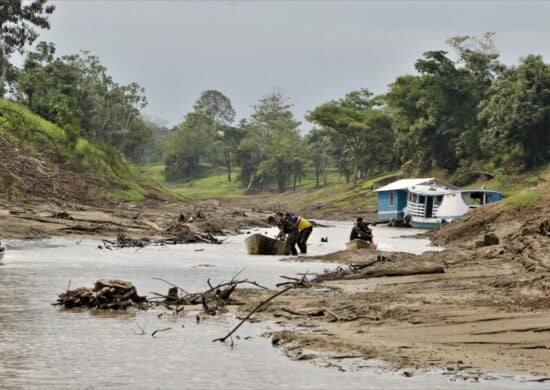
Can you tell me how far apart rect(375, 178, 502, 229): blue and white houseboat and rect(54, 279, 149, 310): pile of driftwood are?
42.2 metres

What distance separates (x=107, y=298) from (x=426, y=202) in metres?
51.3

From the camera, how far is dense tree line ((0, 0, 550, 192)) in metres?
75.6

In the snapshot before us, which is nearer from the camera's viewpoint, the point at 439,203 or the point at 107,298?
the point at 107,298

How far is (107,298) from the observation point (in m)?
19.2

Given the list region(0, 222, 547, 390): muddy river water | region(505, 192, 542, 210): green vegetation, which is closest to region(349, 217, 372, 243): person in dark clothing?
region(0, 222, 547, 390): muddy river water

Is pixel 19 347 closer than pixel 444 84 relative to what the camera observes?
Yes

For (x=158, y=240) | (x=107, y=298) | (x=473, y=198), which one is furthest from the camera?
(x=473, y=198)

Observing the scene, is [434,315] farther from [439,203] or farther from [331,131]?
[331,131]

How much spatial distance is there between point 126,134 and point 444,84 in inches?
1757

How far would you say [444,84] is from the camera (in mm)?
89438

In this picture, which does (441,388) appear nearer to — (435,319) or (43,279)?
(435,319)

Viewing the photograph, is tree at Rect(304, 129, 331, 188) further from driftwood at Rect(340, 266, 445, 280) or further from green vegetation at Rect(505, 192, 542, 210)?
driftwood at Rect(340, 266, 445, 280)

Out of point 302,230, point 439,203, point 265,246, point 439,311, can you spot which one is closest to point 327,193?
point 439,203

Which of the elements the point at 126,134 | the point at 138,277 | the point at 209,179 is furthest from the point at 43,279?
the point at 209,179
